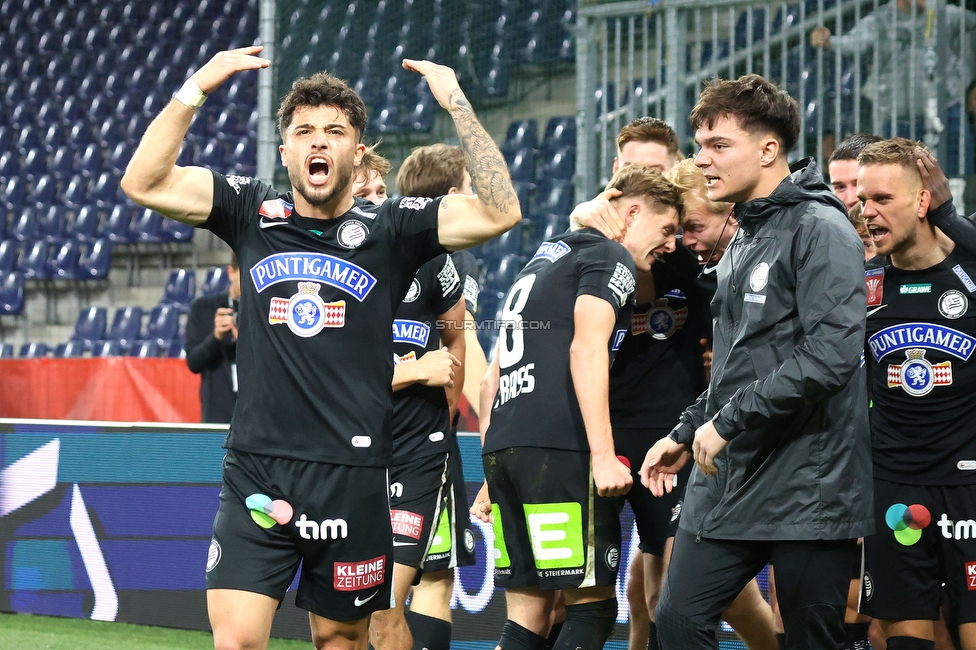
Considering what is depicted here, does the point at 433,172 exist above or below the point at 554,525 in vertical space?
above

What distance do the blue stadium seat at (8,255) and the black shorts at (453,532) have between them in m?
10.6

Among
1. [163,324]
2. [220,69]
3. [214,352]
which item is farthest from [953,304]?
[163,324]

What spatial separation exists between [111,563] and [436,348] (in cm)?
281

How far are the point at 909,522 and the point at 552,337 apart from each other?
1412 millimetres

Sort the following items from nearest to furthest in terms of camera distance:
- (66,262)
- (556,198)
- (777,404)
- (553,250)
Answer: (777,404), (553,250), (556,198), (66,262)

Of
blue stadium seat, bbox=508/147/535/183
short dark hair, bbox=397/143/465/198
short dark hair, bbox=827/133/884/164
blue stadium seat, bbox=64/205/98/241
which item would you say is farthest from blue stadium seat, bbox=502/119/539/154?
short dark hair, bbox=397/143/465/198

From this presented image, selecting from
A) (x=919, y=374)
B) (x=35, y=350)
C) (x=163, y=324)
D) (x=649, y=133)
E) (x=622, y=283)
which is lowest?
(x=35, y=350)

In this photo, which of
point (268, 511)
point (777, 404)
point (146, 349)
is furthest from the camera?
point (146, 349)

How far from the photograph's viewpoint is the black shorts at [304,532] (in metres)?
3.25

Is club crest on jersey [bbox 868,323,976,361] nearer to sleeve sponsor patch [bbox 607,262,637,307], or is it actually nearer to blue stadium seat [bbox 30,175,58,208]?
sleeve sponsor patch [bbox 607,262,637,307]

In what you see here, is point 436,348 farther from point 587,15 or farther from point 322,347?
point 587,15

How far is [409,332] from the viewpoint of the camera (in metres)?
4.34

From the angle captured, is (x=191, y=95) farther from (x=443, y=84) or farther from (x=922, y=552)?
(x=922, y=552)

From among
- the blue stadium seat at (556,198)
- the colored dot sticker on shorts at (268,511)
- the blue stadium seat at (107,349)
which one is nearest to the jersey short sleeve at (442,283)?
the colored dot sticker on shorts at (268,511)
